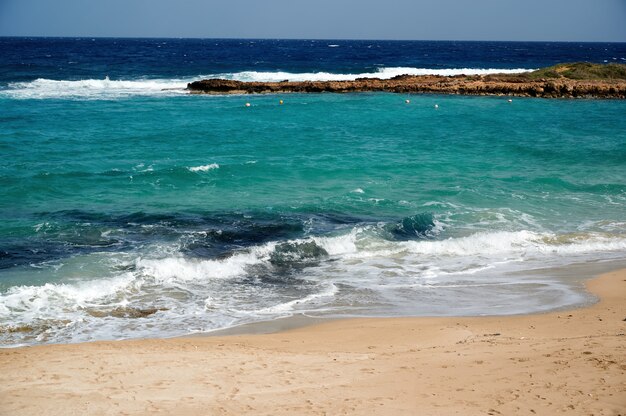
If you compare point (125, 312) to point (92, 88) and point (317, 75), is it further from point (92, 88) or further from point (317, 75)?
point (317, 75)

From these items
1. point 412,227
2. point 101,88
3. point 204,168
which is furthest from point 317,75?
point 412,227

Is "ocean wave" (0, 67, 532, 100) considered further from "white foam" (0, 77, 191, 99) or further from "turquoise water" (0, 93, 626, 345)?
"turquoise water" (0, 93, 626, 345)

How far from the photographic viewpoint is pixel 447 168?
21391 millimetres

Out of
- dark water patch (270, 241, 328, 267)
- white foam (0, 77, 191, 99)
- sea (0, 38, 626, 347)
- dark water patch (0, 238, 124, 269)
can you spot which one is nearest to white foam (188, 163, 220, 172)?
sea (0, 38, 626, 347)

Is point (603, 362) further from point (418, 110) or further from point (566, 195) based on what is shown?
point (418, 110)

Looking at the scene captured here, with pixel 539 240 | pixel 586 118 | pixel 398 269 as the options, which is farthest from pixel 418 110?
pixel 398 269

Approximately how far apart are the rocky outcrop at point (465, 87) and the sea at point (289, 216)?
8002 millimetres

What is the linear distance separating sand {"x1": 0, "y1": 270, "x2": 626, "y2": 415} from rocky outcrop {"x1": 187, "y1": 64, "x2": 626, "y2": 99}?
107 ft

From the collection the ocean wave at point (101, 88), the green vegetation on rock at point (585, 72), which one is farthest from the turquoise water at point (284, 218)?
the green vegetation on rock at point (585, 72)

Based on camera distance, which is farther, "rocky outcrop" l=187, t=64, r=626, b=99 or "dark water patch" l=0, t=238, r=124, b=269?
"rocky outcrop" l=187, t=64, r=626, b=99

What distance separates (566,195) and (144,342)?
13.7 meters

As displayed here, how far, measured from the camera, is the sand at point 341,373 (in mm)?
6625

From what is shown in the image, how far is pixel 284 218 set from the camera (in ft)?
51.2

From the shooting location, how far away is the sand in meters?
6.62
